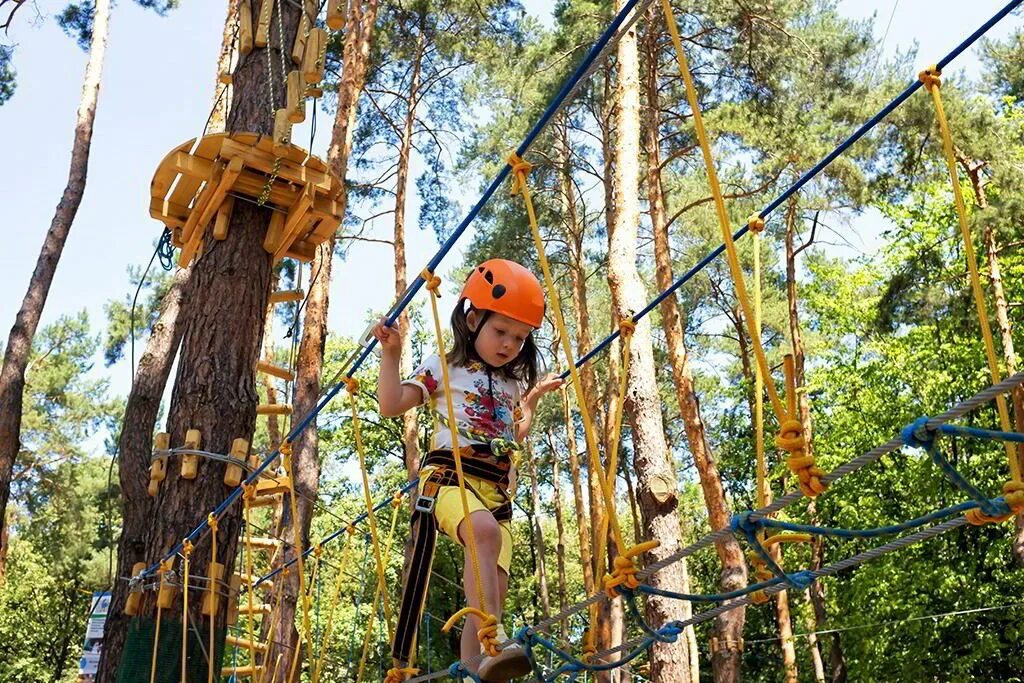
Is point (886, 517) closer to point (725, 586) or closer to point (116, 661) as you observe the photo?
point (725, 586)

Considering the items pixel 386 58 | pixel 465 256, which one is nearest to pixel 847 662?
pixel 465 256

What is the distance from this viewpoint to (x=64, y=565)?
17141 mm

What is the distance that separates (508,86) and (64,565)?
10.8 m

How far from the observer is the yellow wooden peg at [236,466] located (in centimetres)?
297

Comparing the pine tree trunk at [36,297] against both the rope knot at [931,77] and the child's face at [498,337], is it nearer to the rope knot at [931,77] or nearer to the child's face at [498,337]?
the child's face at [498,337]

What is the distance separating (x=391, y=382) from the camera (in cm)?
210

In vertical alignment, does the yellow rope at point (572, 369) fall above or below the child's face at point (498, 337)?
below

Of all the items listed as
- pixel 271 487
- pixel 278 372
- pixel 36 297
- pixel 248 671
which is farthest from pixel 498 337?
pixel 36 297

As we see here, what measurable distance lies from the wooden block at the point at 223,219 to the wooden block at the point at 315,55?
484 millimetres

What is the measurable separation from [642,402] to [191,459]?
3591 mm

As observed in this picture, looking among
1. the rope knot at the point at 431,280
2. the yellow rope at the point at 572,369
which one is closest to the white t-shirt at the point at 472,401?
the rope knot at the point at 431,280

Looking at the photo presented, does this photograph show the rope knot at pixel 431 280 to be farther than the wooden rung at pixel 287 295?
No

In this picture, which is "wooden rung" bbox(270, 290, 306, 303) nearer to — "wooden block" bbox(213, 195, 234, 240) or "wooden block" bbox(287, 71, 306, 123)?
"wooden block" bbox(213, 195, 234, 240)

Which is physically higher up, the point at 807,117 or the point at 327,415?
the point at 327,415
